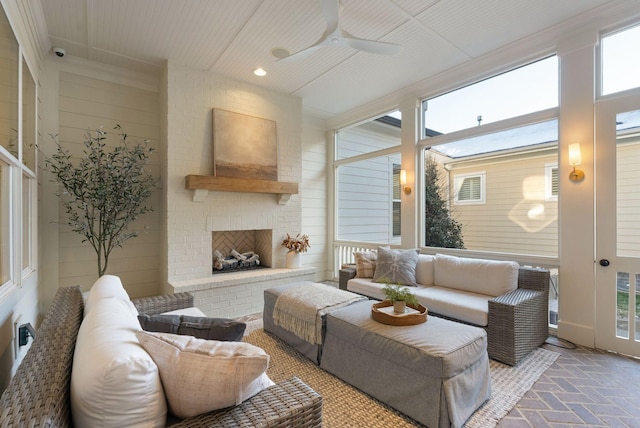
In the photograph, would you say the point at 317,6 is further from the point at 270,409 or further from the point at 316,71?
the point at 270,409

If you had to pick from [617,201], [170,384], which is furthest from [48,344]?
[617,201]

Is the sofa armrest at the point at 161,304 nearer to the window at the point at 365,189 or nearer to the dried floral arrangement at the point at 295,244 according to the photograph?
the dried floral arrangement at the point at 295,244

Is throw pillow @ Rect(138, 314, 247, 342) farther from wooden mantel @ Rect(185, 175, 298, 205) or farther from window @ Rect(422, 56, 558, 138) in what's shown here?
window @ Rect(422, 56, 558, 138)

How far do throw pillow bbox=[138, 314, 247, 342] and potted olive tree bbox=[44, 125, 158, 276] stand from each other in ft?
7.71

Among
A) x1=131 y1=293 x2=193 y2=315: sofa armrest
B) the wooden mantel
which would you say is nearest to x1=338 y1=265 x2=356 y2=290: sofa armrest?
the wooden mantel

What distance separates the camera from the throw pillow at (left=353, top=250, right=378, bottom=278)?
166 inches

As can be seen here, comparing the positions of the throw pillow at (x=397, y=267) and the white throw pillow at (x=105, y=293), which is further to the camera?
the throw pillow at (x=397, y=267)

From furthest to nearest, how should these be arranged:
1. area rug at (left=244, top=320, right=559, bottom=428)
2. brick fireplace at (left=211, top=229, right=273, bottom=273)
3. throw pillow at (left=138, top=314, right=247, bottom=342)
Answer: brick fireplace at (left=211, top=229, right=273, bottom=273) → area rug at (left=244, top=320, right=559, bottom=428) → throw pillow at (left=138, top=314, right=247, bottom=342)

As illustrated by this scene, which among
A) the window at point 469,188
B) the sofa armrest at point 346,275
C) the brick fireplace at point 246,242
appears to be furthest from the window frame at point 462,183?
the brick fireplace at point 246,242

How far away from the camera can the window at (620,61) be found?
2.93 meters

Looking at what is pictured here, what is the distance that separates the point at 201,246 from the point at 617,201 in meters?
4.76

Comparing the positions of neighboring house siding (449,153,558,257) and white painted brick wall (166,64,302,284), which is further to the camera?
white painted brick wall (166,64,302,284)

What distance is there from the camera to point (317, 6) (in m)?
2.95

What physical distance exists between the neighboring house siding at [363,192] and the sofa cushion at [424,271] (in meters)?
1.93
